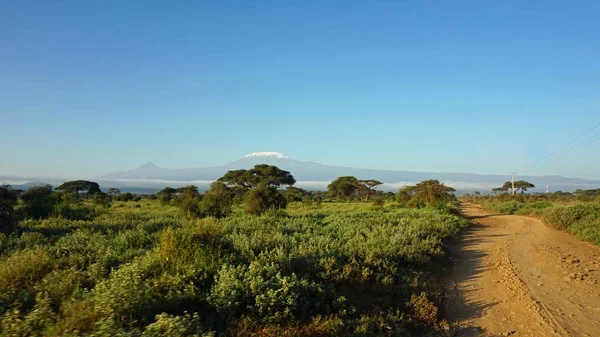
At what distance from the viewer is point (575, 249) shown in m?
13.0

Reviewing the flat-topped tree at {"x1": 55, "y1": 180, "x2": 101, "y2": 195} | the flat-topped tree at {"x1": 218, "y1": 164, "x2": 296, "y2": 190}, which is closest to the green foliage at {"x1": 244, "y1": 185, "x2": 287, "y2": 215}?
the flat-topped tree at {"x1": 218, "y1": 164, "x2": 296, "y2": 190}

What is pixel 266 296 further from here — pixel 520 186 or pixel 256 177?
pixel 520 186

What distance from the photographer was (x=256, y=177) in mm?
63375

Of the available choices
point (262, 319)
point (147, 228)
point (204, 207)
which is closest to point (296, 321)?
point (262, 319)

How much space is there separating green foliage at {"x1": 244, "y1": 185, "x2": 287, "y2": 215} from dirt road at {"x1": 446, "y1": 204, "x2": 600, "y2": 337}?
621 inches

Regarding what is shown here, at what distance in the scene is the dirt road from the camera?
6.15 metres

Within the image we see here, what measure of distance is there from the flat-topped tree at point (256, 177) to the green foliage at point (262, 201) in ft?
92.5

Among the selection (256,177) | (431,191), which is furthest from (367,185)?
(431,191)

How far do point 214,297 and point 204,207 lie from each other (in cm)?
2029

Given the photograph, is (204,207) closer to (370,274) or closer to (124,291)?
(370,274)

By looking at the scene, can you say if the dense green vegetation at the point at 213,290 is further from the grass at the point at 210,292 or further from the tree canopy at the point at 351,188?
the tree canopy at the point at 351,188

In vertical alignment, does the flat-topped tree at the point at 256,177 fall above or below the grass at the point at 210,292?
above

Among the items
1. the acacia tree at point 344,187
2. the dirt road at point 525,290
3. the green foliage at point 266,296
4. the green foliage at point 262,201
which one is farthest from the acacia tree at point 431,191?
the acacia tree at point 344,187

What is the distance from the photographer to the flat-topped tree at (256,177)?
62.5 metres
